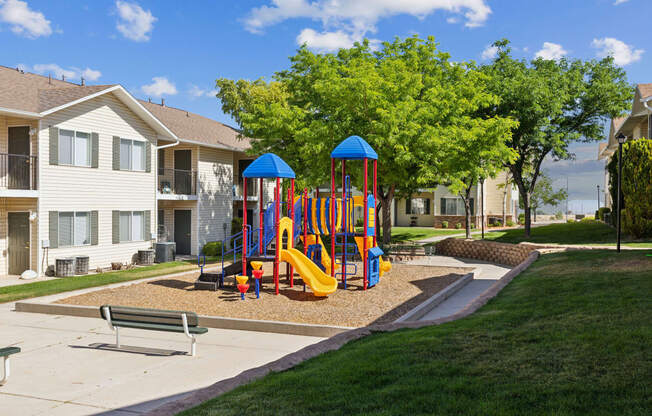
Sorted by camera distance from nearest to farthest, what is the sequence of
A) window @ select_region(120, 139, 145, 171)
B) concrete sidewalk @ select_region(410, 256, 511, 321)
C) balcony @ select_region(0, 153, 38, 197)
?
1. concrete sidewalk @ select_region(410, 256, 511, 321)
2. balcony @ select_region(0, 153, 38, 197)
3. window @ select_region(120, 139, 145, 171)

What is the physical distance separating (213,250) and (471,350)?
23386 mm

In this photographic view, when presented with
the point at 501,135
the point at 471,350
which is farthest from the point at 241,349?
the point at 501,135

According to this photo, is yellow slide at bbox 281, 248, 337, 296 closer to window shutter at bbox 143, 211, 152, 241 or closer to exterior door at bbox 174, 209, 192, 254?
window shutter at bbox 143, 211, 152, 241

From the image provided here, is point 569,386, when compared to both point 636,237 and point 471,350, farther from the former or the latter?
point 636,237

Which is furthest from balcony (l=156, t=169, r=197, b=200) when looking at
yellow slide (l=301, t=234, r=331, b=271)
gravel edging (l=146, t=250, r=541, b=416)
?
gravel edging (l=146, t=250, r=541, b=416)

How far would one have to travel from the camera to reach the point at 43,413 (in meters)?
7.07

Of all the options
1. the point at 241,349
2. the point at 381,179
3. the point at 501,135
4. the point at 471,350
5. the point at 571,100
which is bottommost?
the point at 241,349

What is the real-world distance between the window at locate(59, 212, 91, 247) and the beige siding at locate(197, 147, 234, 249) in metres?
7.51

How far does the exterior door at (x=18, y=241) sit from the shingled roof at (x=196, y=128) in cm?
921

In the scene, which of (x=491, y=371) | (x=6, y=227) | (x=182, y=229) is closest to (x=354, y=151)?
(x=491, y=371)

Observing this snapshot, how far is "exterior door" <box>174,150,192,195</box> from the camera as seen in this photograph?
2945 cm

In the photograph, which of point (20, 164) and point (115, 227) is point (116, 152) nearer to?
point (115, 227)

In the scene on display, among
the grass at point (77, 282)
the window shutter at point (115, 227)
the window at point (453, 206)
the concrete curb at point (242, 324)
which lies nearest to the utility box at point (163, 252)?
the grass at point (77, 282)

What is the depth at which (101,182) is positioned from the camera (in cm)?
2391
